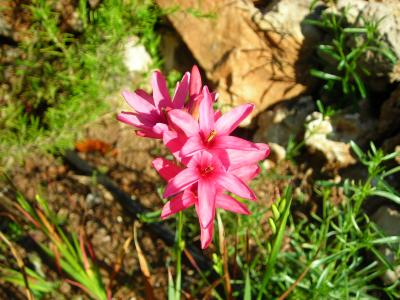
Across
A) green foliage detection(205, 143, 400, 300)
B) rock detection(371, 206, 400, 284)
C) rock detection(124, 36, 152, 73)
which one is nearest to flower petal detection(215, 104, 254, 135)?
green foliage detection(205, 143, 400, 300)

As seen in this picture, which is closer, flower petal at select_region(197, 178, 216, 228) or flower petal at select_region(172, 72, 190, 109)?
flower petal at select_region(197, 178, 216, 228)

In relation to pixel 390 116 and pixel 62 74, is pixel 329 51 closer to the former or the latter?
pixel 390 116

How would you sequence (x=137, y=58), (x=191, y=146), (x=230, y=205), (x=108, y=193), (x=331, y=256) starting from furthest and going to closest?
(x=137, y=58)
(x=108, y=193)
(x=331, y=256)
(x=230, y=205)
(x=191, y=146)

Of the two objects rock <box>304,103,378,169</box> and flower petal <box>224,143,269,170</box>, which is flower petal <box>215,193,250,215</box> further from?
rock <box>304,103,378,169</box>

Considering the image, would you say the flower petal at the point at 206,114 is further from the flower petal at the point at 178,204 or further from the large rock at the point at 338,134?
the large rock at the point at 338,134

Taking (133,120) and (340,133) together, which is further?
(340,133)

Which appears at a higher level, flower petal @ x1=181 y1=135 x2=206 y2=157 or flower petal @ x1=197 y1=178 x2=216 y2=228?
flower petal @ x1=181 y1=135 x2=206 y2=157

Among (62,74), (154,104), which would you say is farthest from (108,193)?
(154,104)

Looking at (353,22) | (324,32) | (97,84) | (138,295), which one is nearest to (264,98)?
(324,32)
